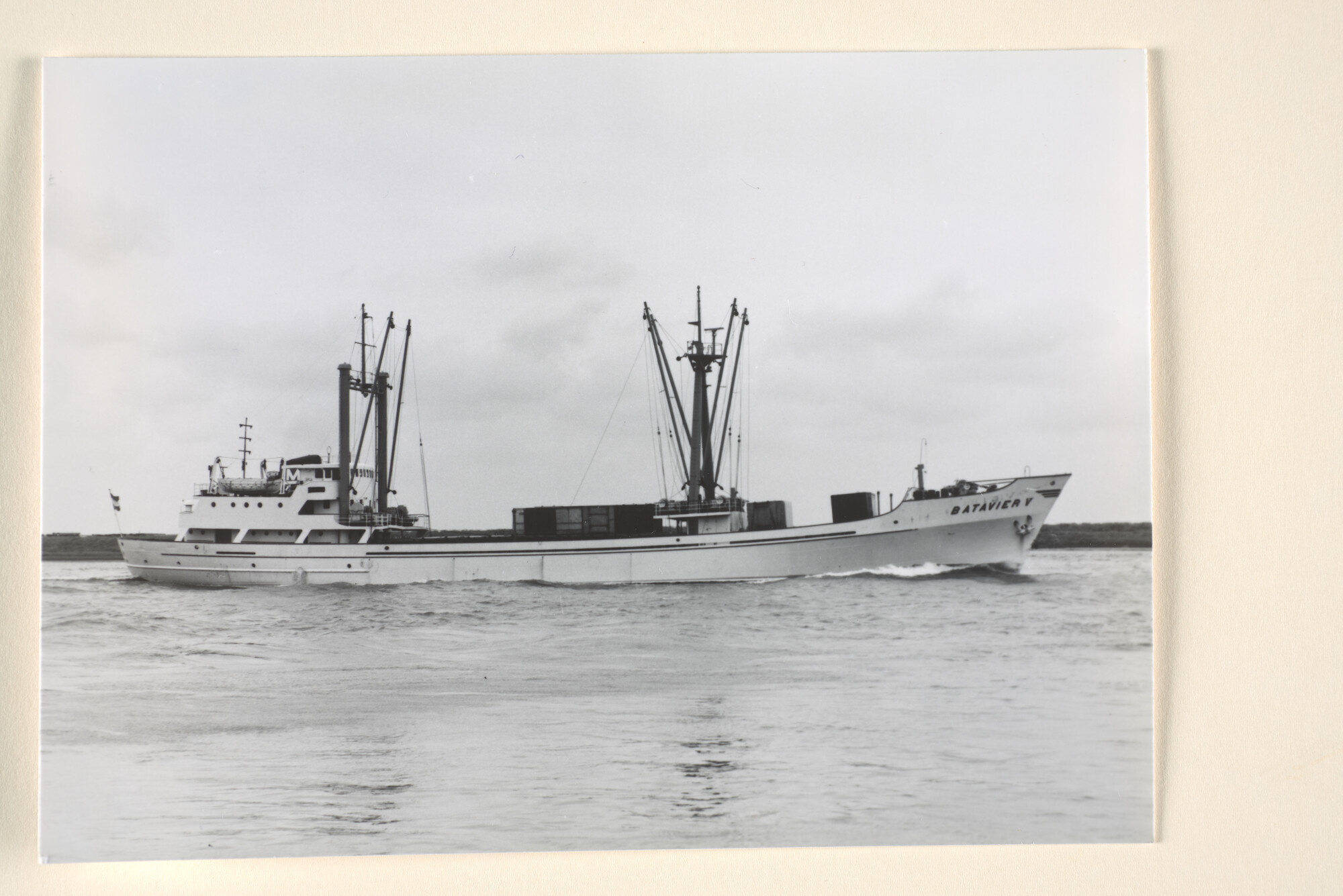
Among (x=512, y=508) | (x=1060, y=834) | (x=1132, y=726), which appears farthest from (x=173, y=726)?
(x=1132, y=726)

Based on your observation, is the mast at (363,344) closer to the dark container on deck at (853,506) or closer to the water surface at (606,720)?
the water surface at (606,720)

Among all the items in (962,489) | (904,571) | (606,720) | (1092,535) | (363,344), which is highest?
(363,344)

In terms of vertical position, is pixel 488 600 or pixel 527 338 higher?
pixel 527 338

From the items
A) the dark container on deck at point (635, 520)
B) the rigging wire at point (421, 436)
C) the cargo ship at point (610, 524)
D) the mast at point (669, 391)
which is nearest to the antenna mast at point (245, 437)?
the cargo ship at point (610, 524)

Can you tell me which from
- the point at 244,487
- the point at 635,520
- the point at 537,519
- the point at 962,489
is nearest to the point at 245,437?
the point at 244,487

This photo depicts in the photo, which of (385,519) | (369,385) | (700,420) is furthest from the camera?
(385,519)

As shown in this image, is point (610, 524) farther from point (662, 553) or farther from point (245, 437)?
point (245, 437)

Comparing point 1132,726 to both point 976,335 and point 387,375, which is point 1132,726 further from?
point 387,375
